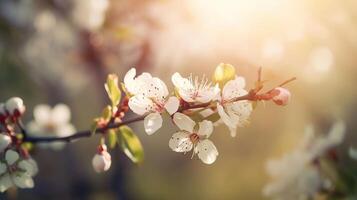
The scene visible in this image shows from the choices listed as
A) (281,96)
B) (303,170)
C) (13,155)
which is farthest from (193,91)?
→ (303,170)

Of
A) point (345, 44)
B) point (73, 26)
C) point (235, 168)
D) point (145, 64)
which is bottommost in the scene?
point (235, 168)

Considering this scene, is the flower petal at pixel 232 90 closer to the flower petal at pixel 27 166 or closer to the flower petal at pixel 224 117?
the flower petal at pixel 224 117

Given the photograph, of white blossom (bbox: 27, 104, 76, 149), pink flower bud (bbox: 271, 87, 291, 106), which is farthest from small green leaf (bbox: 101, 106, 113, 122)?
white blossom (bbox: 27, 104, 76, 149)

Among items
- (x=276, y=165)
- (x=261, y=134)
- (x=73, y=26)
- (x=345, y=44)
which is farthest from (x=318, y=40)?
(x=261, y=134)

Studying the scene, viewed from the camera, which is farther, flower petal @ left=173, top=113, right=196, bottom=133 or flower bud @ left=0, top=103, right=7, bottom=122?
flower bud @ left=0, top=103, right=7, bottom=122

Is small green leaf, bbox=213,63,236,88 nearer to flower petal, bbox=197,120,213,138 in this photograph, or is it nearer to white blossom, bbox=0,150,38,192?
flower petal, bbox=197,120,213,138

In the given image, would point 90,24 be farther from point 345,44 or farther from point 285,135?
point 285,135

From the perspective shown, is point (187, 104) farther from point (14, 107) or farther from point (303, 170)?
point (303, 170)
